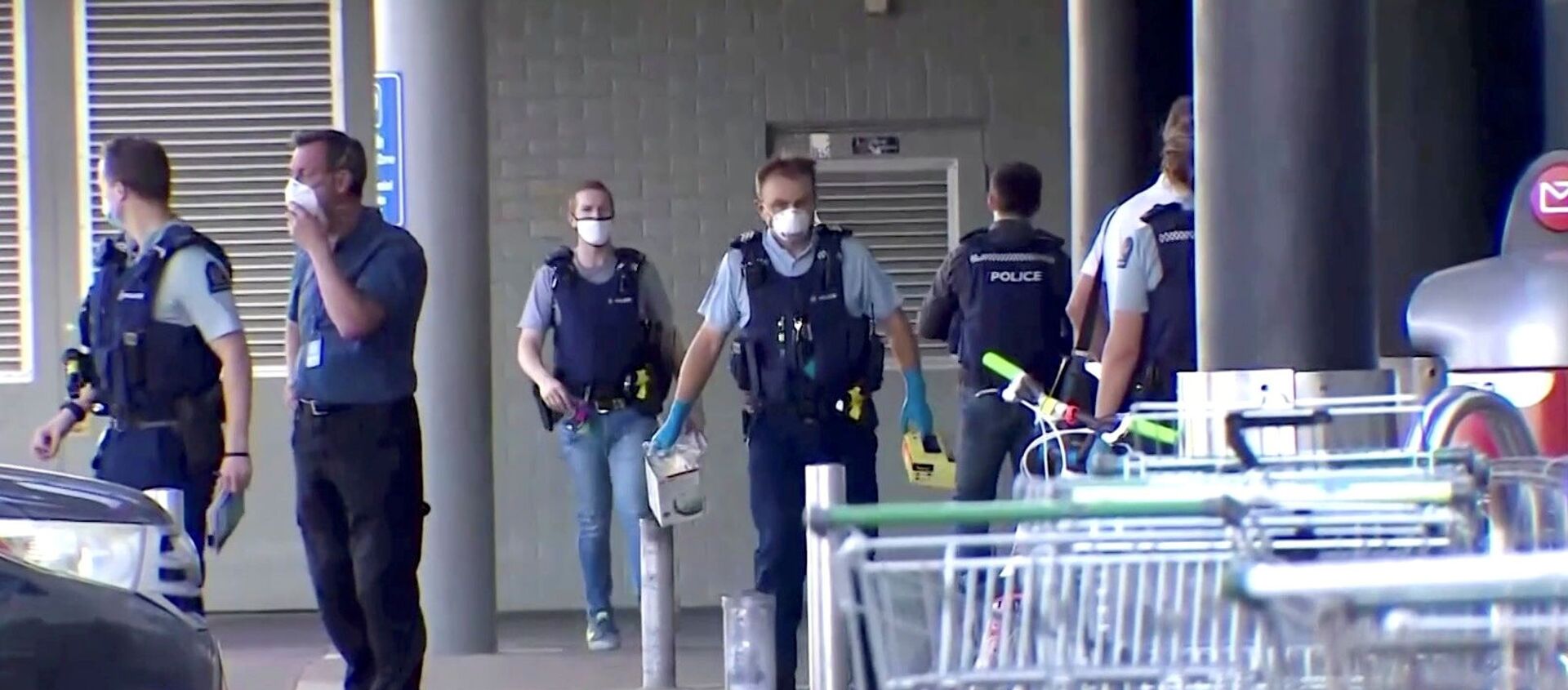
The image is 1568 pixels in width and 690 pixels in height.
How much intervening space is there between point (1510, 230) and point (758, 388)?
7.71 feet

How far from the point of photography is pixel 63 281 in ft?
36.0

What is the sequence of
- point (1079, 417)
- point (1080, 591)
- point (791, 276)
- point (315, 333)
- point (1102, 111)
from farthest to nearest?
point (1102, 111) < point (791, 276) < point (315, 333) < point (1079, 417) < point (1080, 591)

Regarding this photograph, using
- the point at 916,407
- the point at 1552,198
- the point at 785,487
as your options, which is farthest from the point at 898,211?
the point at 1552,198

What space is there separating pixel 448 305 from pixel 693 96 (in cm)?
285

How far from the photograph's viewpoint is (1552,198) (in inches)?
223

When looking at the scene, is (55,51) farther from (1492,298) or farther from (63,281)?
(1492,298)

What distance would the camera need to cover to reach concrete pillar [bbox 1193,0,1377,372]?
5578 millimetres

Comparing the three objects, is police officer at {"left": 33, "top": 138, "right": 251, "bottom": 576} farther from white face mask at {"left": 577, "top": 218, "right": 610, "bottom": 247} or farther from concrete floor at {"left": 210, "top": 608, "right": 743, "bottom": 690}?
white face mask at {"left": 577, "top": 218, "right": 610, "bottom": 247}

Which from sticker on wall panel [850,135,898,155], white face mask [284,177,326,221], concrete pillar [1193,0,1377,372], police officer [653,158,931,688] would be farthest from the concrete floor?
concrete pillar [1193,0,1377,372]

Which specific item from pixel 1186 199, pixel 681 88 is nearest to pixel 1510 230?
pixel 1186 199

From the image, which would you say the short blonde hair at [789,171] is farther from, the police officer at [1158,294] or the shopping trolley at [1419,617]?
the shopping trolley at [1419,617]

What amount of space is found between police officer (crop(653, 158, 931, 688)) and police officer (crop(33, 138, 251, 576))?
1.52 meters

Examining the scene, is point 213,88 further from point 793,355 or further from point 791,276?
point 793,355

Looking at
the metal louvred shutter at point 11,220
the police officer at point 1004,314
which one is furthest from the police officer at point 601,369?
the metal louvred shutter at point 11,220
